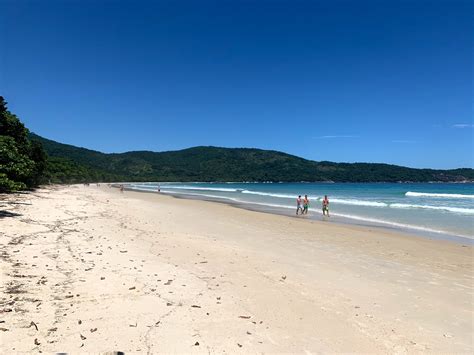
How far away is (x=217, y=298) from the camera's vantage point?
5.72 metres

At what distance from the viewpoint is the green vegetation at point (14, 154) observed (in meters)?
14.7

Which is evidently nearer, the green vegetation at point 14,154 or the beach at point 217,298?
the beach at point 217,298

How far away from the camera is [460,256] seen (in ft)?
36.7

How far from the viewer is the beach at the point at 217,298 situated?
4.20m

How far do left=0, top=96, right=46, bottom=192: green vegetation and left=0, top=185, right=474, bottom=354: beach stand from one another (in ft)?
16.7

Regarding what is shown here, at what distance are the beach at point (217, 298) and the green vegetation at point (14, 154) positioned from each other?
5.09 m

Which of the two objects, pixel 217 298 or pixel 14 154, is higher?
pixel 14 154

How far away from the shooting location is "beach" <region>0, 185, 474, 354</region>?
420cm

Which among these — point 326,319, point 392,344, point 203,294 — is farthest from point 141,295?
point 392,344

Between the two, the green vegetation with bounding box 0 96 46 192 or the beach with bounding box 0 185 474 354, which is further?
the green vegetation with bounding box 0 96 46 192

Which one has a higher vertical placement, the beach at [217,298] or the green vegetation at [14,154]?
the green vegetation at [14,154]

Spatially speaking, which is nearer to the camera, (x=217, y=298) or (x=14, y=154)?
(x=217, y=298)

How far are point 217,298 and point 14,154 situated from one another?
13.9 meters

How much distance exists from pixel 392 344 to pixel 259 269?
3859 millimetres
